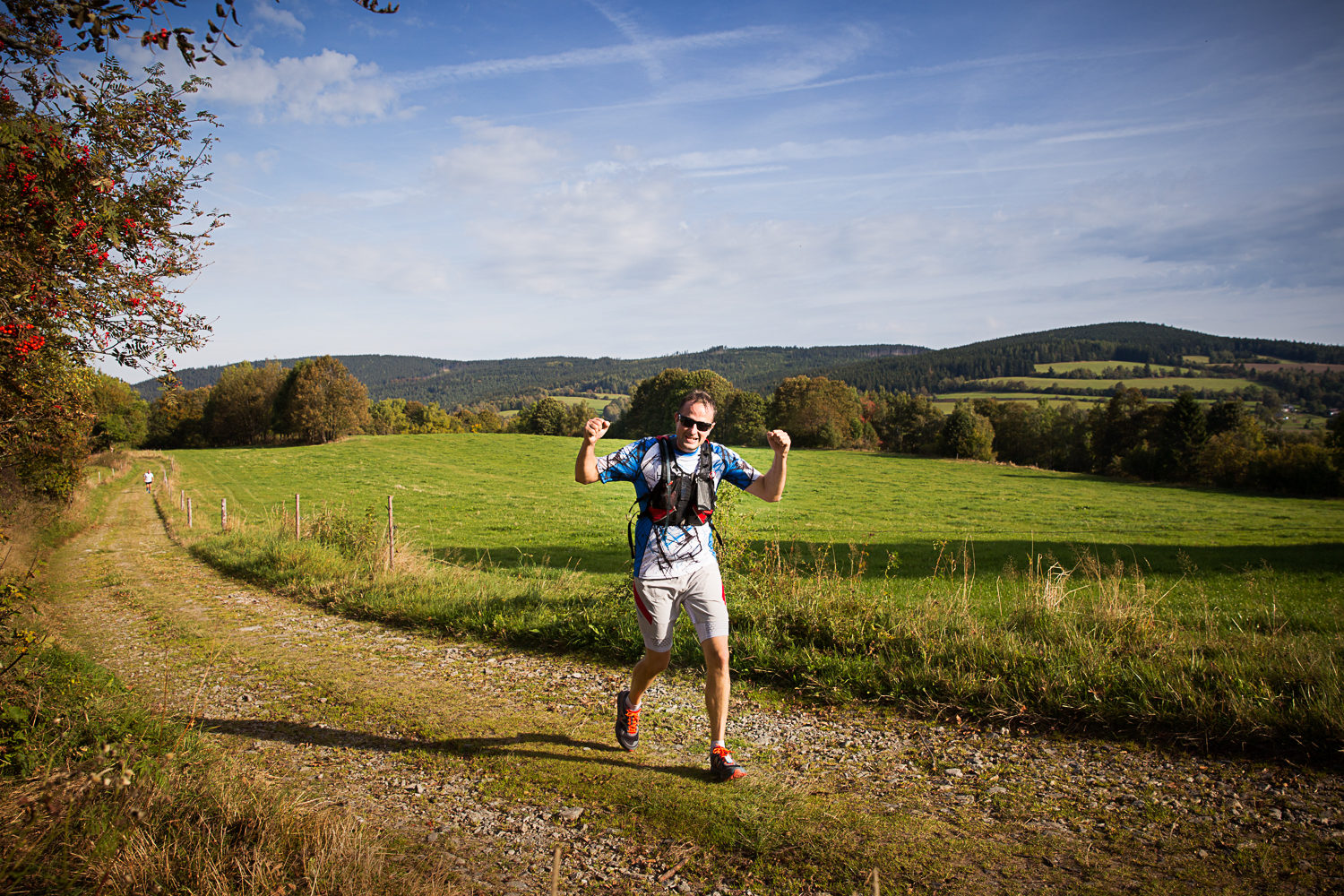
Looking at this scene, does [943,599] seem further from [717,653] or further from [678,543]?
[678,543]

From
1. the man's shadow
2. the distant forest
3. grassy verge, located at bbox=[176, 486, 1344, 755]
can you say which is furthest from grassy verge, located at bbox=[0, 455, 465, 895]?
the distant forest

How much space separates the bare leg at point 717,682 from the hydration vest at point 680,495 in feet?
2.51

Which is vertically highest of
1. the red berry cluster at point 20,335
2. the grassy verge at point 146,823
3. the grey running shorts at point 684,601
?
the red berry cluster at point 20,335

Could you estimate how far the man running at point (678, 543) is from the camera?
162 inches

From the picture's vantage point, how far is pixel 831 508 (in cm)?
3241

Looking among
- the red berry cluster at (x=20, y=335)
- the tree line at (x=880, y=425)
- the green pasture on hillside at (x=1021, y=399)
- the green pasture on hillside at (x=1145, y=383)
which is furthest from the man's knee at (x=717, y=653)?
the green pasture on hillside at (x=1145, y=383)

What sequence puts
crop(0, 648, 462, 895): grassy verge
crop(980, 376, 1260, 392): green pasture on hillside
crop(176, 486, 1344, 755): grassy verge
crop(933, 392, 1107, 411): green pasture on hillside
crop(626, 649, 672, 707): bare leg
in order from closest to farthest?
crop(0, 648, 462, 895): grassy verge → crop(626, 649, 672, 707): bare leg → crop(176, 486, 1344, 755): grassy verge → crop(933, 392, 1107, 411): green pasture on hillside → crop(980, 376, 1260, 392): green pasture on hillside

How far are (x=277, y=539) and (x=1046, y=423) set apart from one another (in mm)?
85149

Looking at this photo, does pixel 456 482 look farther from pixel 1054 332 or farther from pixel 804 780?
→ pixel 1054 332

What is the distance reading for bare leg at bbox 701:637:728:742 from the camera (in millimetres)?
4070

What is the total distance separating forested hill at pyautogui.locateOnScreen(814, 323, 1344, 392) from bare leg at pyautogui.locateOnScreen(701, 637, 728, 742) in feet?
442

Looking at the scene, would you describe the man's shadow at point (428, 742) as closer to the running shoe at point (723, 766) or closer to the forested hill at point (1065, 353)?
the running shoe at point (723, 766)

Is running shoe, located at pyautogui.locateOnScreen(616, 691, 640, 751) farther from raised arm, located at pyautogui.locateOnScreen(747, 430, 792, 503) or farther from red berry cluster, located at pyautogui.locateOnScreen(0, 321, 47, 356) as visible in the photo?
red berry cluster, located at pyautogui.locateOnScreen(0, 321, 47, 356)

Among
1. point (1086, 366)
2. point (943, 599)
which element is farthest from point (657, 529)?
point (1086, 366)
